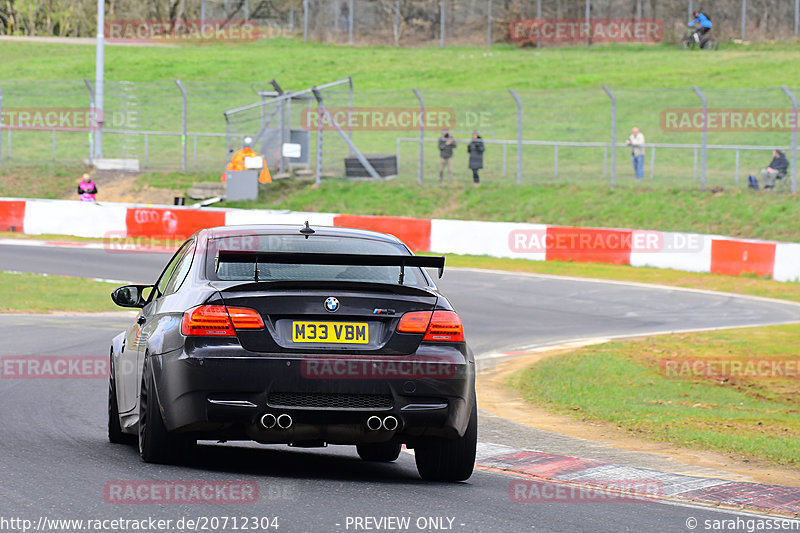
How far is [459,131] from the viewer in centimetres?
4250

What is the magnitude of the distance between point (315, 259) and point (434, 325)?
714 millimetres

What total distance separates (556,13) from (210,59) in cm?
1727

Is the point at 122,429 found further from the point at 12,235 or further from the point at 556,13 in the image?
the point at 556,13

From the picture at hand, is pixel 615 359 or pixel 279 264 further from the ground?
pixel 279 264

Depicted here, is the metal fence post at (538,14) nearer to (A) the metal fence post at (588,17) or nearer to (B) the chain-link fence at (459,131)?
(A) the metal fence post at (588,17)

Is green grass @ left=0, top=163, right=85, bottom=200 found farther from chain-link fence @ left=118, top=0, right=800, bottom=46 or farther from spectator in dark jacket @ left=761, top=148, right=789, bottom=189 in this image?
chain-link fence @ left=118, top=0, right=800, bottom=46

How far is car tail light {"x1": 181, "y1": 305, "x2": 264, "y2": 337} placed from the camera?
21.3 feet

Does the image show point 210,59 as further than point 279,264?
Yes

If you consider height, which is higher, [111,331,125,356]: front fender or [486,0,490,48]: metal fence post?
[486,0,490,48]: metal fence post

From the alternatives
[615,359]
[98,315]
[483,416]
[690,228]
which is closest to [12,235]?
[98,315]

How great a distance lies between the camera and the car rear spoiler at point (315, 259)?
262 inches

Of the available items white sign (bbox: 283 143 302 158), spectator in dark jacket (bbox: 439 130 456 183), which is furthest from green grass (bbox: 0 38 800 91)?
white sign (bbox: 283 143 302 158)

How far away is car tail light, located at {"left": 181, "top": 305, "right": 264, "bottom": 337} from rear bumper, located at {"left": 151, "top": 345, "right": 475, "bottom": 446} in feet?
0.36

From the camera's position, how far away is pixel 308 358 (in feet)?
21.4
